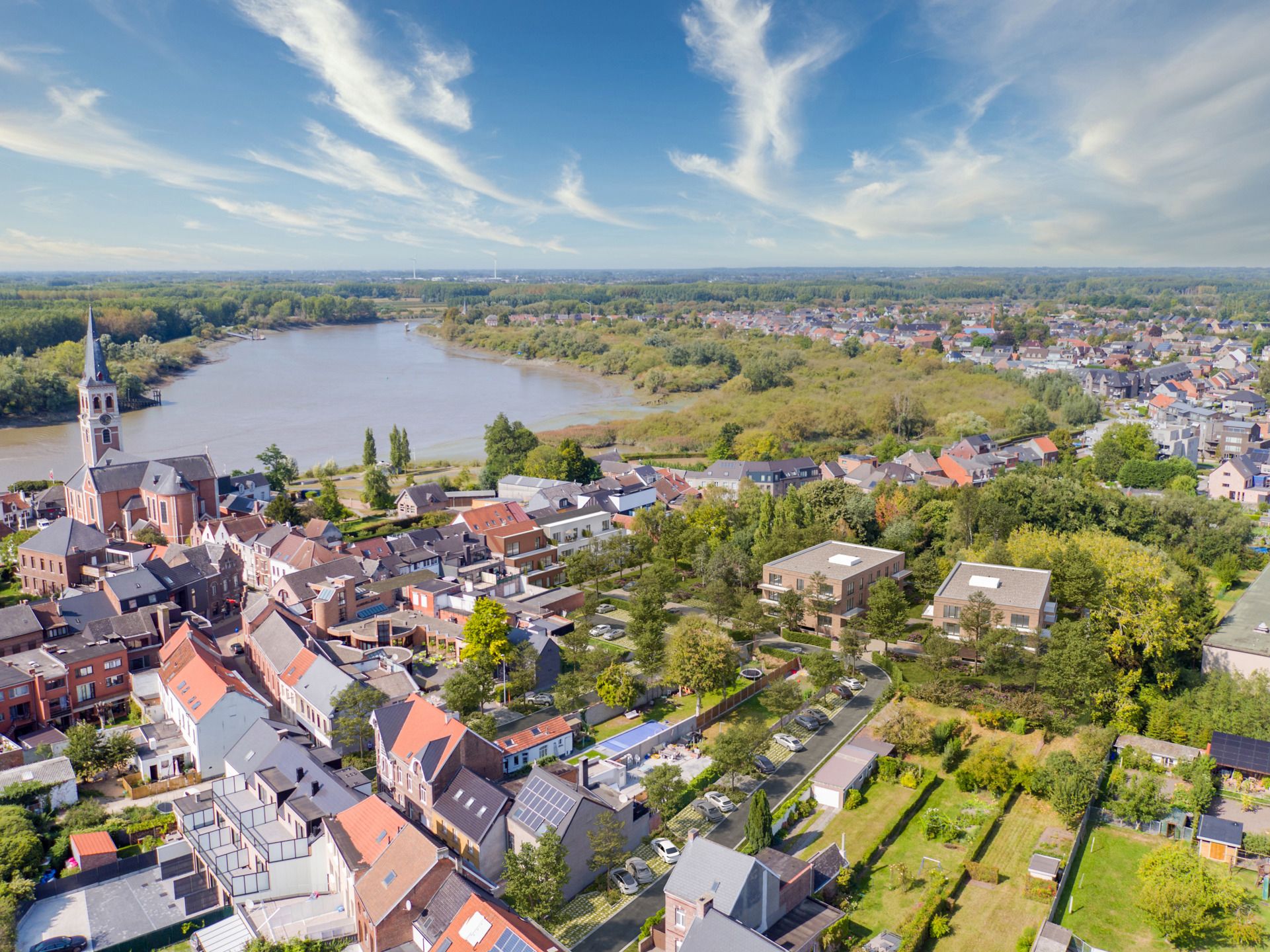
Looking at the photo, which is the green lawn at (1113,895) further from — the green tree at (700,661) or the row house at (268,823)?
the row house at (268,823)

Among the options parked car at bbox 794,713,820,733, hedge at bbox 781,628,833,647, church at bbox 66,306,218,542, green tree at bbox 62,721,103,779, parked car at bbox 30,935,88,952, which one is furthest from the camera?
church at bbox 66,306,218,542

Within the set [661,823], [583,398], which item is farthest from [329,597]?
[583,398]

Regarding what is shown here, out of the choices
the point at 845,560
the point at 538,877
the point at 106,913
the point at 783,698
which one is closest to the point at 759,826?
the point at 538,877

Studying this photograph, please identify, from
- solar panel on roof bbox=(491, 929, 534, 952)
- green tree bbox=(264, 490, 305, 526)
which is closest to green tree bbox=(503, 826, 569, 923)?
solar panel on roof bbox=(491, 929, 534, 952)

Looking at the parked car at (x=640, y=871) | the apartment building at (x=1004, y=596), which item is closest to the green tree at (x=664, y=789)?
the parked car at (x=640, y=871)

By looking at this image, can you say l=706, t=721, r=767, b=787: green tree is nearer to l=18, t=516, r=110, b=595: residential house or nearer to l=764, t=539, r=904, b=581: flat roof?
l=764, t=539, r=904, b=581: flat roof

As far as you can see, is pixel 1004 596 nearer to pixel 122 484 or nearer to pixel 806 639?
pixel 806 639
